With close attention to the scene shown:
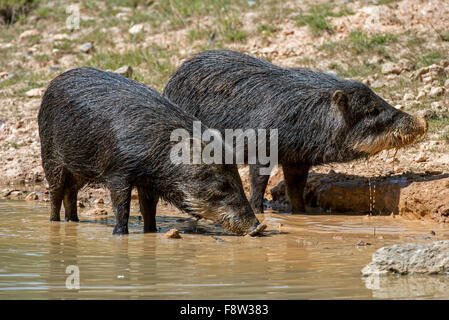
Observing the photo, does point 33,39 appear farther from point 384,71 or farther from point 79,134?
point 79,134

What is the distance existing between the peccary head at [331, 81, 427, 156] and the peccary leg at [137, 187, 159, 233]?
2560 millimetres

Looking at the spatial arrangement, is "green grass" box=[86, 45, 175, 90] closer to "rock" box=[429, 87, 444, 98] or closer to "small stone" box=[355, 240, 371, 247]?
"rock" box=[429, 87, 444, 98]

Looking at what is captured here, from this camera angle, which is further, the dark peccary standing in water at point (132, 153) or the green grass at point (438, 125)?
the green grass at point (438, 125)

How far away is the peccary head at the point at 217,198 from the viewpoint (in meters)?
7.52

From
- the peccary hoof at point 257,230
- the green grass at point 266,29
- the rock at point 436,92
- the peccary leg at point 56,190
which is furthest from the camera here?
the green grass at point 266,29

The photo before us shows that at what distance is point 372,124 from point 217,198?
2.53 m

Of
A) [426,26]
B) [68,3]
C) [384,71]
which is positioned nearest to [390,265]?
[384,71]

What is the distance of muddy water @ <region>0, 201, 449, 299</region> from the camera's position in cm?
507

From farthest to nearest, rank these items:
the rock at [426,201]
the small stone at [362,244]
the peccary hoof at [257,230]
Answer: the rock at [426,201]
the peccary hoof at [257,230]
the small stone at [362,244]

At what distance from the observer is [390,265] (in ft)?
17.9

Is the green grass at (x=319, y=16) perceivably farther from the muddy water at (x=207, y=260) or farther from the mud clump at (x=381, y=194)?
the muddy water at (x=207, y=260)

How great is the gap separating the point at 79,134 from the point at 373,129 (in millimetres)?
3423

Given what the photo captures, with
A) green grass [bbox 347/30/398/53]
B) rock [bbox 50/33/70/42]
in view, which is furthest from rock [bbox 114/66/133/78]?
green grass [bbox 347/30/398/53]

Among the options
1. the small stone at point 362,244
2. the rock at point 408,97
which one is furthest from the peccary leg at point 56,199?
the rock at point 408,97
